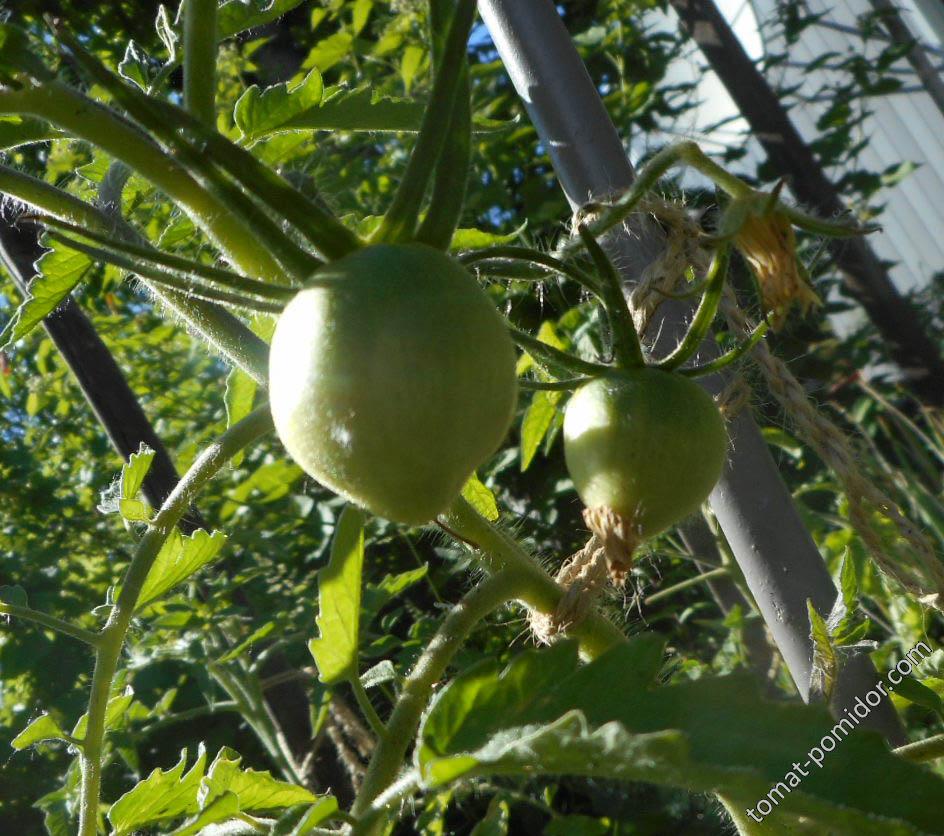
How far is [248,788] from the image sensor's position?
19.0 inches

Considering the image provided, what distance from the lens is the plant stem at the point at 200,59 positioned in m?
0.39

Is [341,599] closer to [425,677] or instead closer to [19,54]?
[425,677]

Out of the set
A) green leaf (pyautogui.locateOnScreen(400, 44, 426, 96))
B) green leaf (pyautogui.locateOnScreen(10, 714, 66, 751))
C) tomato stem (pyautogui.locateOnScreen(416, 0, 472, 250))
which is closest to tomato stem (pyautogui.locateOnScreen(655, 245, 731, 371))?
tomato stem (pyautogui.locateOnScreen(416, 0, 472, 250))

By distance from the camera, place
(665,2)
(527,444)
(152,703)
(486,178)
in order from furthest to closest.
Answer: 1. (665,2)
2. (486,178)
3. (152,703)
4. (527,444)

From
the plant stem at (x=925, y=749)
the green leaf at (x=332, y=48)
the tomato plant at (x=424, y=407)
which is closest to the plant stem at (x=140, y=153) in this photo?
the tomato plant at (x=424, y=407)

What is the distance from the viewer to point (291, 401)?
0.30 metres

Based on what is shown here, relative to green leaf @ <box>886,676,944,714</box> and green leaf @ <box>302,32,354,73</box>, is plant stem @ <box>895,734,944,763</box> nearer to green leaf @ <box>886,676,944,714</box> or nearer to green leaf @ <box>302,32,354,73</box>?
green leaf @ <box>886,676,944,714</box>

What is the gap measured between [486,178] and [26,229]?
1011mm

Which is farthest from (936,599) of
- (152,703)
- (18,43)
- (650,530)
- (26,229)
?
(152,703)

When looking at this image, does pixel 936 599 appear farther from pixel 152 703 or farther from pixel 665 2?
pixel 665 2

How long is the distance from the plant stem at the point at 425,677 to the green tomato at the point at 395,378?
0.47 ft

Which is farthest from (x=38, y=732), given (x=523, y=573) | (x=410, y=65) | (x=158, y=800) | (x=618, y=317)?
(x=410, y=65)

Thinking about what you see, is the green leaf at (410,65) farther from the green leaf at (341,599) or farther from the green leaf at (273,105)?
the green leaf at (341,599)

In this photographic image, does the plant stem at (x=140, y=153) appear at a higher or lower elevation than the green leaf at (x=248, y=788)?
higher
